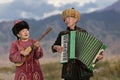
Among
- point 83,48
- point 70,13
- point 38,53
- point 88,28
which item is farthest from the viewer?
point 88,28

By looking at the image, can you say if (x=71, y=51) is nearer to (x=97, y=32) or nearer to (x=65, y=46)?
(x=65, y=46)

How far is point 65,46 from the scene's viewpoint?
→ 754 cm

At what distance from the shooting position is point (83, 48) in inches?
295

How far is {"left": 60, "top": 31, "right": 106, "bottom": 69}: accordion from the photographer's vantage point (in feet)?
24.5

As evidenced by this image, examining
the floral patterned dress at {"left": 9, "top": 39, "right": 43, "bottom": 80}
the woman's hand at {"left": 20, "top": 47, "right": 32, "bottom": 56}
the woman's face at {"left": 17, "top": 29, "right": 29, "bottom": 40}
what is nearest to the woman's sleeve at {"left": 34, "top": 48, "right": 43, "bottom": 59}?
the floral patterned dress at {"left": 9, "top": 39, "right": 43, "bottom": 80}

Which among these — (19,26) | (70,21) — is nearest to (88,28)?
(19,26)

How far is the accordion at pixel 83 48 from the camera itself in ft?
24.5

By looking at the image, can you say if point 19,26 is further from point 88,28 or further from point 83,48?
point 88,28

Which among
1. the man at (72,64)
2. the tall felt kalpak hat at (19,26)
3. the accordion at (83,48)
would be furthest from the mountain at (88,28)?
the accordion at (83,48)

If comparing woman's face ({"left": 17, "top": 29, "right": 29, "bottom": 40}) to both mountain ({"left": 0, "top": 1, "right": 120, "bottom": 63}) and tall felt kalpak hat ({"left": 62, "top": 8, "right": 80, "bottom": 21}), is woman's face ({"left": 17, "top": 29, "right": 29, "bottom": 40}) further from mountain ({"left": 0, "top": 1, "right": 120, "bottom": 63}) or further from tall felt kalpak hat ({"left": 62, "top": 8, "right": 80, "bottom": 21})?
mountain ({"left": 0, "top": 1, "right": 120, "bottom": 63})

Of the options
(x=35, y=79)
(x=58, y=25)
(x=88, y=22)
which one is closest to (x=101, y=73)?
(x=35, y=79)

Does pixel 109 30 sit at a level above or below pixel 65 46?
above

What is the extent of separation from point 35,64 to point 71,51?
29.5 inches

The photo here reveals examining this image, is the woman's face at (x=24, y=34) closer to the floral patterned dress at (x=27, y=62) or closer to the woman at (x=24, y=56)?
the woman at (x=24, y=56)
